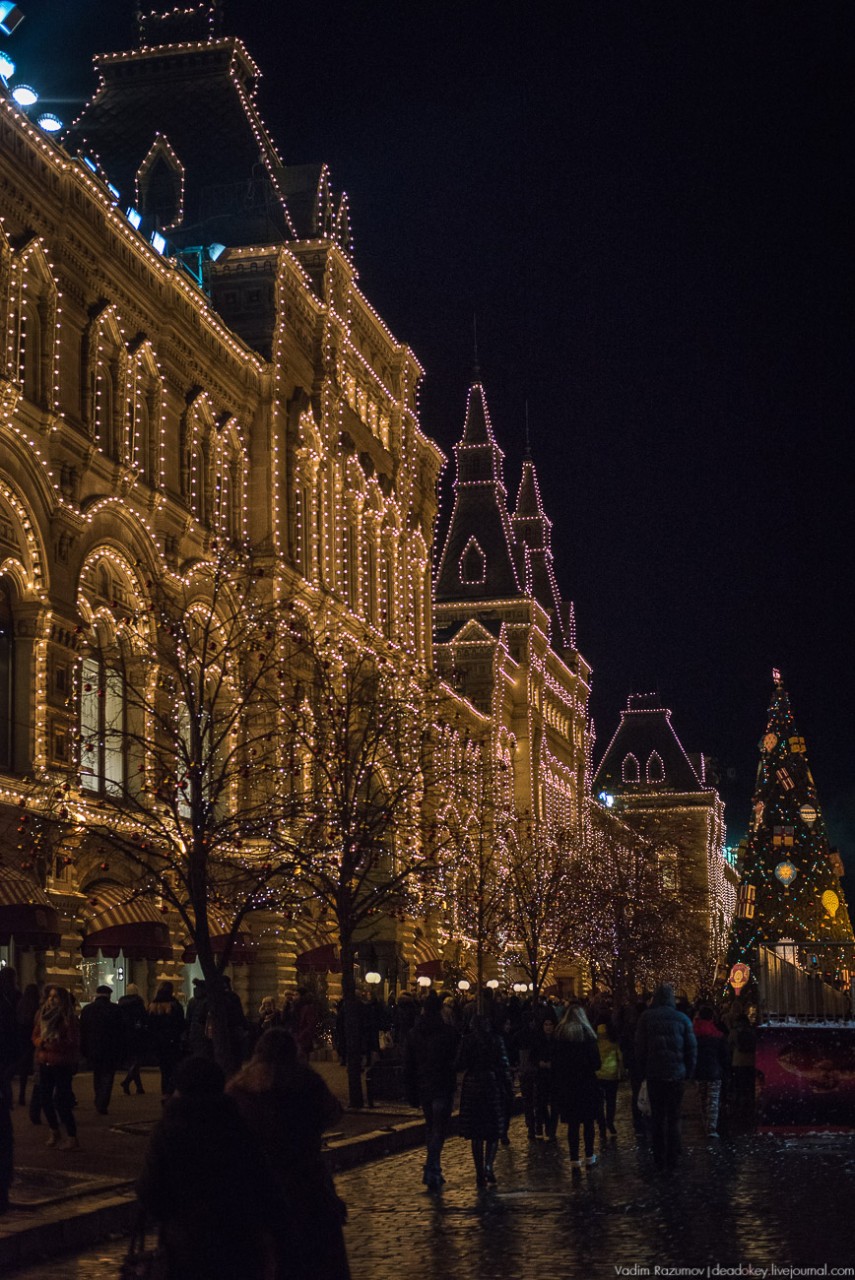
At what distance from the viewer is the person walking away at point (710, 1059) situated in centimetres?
2267

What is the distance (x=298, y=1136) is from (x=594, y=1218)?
Result: 6.27 meters

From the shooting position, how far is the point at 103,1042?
76.1 feet

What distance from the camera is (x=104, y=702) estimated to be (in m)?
35.1

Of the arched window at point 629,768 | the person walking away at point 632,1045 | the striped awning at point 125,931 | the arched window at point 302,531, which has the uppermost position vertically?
the arched window at point 629,768

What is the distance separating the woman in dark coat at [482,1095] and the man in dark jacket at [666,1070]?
174cm

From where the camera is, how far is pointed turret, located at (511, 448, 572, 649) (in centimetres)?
10794

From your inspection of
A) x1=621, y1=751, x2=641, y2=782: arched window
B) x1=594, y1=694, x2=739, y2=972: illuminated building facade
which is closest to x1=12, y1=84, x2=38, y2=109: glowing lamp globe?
x1=594, y1=694, x2=739, y2=972: illuminated building facade

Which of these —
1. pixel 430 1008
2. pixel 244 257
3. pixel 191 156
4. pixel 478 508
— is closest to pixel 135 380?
pixel 244 257

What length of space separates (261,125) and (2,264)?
70.4 ft

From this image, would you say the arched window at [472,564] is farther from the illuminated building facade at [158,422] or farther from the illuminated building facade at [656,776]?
the illuminated building facade at [656,776]

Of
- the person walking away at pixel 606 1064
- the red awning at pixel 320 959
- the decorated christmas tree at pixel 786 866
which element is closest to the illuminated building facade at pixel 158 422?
the red awning at pixel 320 959

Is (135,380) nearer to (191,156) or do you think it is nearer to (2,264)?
(2,264)

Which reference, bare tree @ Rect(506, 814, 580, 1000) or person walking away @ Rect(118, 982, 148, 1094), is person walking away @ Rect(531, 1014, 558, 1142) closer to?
person walking away @ Rect(118, 982, 148, 1094)

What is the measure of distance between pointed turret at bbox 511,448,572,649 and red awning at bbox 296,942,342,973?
63178 millimetres
